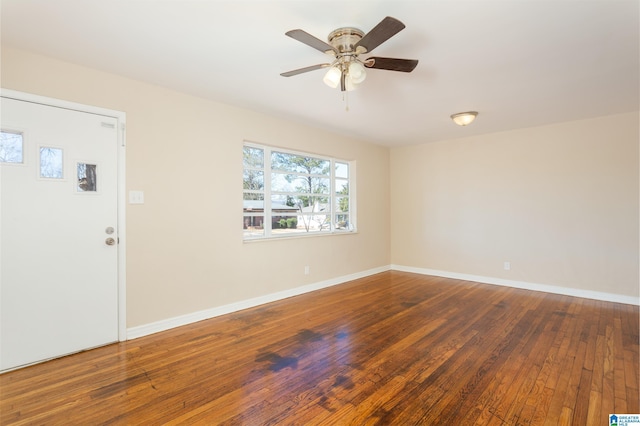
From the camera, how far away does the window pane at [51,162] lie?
8.17 ft

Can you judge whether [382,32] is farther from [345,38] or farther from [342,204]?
[342,204]

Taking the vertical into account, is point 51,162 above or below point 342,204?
above

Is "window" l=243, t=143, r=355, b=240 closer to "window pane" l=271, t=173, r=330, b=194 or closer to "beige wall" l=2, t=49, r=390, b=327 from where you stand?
"window pane" l=271, t=173, r=330, b=194

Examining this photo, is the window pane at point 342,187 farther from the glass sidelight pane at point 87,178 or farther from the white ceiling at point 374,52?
the glass sidelight pane at point 87,178

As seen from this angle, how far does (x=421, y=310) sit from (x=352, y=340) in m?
1.25

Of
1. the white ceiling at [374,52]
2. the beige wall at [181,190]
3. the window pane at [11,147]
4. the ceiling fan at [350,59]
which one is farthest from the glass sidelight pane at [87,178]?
the ceiling fan at [350,59]

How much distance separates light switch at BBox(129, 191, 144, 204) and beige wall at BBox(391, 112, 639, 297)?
4619 mm

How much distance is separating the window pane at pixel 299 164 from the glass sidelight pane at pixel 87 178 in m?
2.08

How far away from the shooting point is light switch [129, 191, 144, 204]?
2.93m

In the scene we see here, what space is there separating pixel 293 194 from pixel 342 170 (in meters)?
1.28

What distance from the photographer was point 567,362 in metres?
2.42

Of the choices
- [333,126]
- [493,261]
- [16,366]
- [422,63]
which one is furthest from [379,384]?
[493,261]

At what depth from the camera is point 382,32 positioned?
1758 mm

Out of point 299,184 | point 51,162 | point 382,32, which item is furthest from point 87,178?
point 382,32
